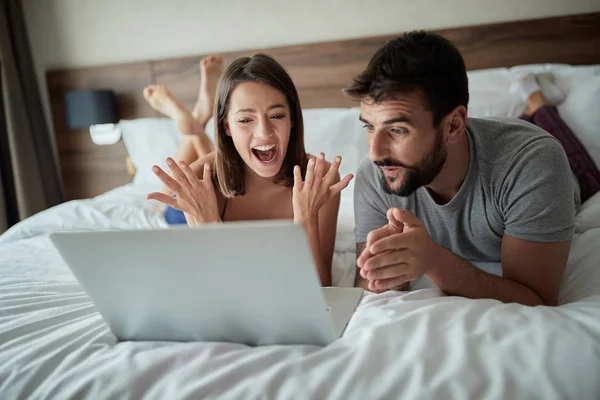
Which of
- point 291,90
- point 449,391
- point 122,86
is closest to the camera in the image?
point 449,391

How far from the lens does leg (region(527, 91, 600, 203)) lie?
1.60 meters

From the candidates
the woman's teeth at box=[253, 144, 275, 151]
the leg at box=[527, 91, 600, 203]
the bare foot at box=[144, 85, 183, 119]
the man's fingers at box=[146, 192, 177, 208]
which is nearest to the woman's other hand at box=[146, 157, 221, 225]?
the man's fingers at box=[146, 192, 177, 208]

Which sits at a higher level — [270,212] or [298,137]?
[298,137]

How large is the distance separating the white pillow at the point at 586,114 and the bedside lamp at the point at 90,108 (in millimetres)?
2275

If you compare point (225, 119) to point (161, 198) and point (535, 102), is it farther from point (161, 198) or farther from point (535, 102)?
point (535, 102)

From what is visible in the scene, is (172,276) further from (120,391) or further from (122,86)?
(122,86)

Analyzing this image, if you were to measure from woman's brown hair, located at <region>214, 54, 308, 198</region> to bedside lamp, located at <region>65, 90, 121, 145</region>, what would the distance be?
157 centimetres

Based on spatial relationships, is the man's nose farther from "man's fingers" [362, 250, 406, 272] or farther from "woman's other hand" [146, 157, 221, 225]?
"woman's other hand" [146, 157, 221, 225]

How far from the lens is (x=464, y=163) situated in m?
1.15

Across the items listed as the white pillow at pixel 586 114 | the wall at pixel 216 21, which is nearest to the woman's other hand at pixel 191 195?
the white pillow at pixel 586 114

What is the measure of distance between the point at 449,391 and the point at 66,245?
0.58 meters

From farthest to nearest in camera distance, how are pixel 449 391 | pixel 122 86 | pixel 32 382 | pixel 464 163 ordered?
pixel 122 86
pixel 464 163
pixel 32 382
pixel 449 391

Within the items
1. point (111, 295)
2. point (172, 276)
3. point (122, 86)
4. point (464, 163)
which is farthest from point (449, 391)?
point (122, 86)

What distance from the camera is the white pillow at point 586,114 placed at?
170cm
